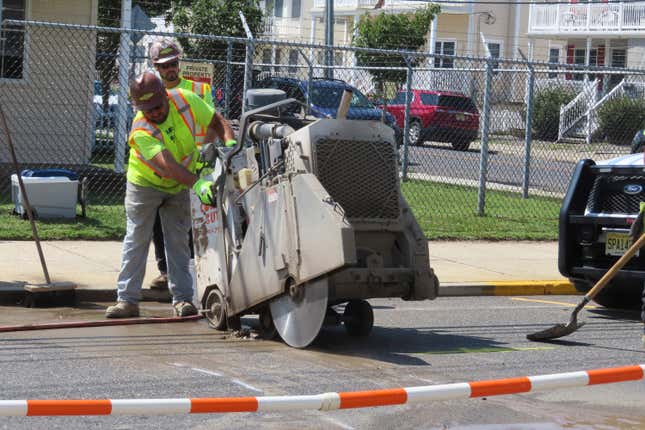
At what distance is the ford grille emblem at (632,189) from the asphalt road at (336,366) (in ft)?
3.53

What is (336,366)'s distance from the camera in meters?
7.24

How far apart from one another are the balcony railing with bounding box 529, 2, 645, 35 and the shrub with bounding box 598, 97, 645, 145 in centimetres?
2223

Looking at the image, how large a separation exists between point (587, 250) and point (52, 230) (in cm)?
560

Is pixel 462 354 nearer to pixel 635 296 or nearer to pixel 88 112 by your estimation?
pixel 635 296

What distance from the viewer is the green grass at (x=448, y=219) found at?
1223 centimetres

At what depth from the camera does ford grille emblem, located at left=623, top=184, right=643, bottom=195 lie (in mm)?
9477

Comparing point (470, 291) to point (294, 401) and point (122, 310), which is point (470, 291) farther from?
point (294, 401)

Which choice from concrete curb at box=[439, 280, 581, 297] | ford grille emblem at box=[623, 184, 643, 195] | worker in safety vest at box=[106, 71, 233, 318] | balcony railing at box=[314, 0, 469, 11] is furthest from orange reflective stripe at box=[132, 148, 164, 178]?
balcony railing at box=[314, 0, 469, 11]

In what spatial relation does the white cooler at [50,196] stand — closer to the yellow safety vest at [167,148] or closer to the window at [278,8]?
the yellow safety vest at [167,148]

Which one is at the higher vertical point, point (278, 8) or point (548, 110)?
point (278, 8)

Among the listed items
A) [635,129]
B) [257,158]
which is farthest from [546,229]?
[257,158]

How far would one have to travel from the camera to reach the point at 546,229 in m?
15.0

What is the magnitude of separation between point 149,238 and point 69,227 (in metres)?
4.04

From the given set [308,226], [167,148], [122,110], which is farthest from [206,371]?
[122,110]
